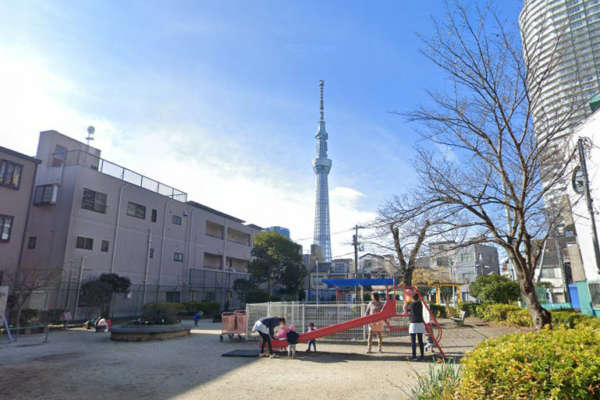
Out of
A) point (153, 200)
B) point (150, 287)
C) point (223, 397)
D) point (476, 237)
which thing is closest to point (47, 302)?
point (150, 287)

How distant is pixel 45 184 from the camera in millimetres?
25359

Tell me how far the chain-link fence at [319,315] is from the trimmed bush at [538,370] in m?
9.25

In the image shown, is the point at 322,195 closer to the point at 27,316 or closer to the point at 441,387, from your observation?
the point at 27,316

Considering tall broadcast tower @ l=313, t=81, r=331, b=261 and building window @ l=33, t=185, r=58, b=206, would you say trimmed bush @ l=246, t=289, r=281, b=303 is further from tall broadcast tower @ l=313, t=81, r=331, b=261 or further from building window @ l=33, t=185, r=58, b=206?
tall broadcast tower @ l=313, t=81, r=331, b=261

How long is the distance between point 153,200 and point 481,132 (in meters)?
28.4

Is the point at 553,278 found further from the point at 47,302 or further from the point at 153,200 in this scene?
the point at 47,302

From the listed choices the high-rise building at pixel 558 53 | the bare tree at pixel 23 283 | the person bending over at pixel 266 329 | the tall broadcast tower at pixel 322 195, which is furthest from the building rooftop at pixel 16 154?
the tall broadcast tower at pixel 322 195

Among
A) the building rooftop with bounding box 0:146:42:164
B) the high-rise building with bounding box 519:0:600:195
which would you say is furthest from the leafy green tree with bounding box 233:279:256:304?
the high-rise building with bounding box 519:0:600:195

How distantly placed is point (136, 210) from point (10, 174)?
1051cm

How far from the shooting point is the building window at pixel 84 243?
80.8 feet

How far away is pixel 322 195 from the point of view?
144m

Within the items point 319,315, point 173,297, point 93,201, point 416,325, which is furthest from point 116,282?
point 416,325

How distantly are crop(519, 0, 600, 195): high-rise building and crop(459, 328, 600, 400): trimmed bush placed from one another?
6.58m

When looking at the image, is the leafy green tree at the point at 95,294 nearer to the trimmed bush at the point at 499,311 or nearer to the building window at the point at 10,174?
the building window at the point at 10,174
